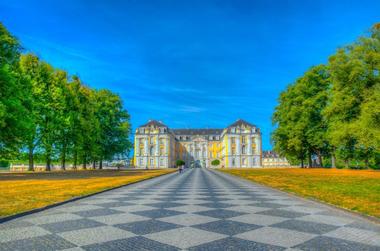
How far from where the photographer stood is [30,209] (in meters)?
8.02

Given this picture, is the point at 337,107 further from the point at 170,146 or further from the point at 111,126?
the point at 170,146

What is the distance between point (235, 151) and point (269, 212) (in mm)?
95164

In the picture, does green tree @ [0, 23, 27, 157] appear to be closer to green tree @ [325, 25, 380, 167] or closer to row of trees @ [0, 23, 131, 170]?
row of trees @ [0, 23, 131, 170]

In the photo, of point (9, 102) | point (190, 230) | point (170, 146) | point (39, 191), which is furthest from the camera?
point (170, 146)

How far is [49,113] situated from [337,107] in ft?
116

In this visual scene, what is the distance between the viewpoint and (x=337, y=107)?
33.6 meters

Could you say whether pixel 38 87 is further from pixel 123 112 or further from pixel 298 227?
pixel 298 227

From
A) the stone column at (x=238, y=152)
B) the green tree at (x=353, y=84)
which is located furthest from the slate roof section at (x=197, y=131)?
the green tree at (x=353, y=84)

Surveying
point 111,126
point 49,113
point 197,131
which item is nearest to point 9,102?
point 49,113

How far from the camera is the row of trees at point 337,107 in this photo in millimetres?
30016

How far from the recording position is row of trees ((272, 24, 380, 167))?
30.0 meters

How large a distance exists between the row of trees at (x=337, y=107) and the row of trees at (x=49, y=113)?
30102mm

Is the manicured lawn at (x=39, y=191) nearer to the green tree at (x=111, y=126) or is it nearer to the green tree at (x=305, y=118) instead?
the green tree at (x=111, y=126)

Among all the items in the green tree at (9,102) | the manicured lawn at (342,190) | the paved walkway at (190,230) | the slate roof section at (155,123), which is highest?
the slate roof section at (155,123)
